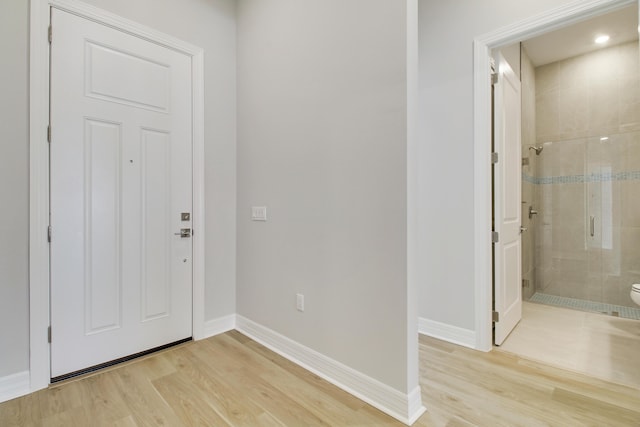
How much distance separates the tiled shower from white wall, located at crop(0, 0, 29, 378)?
14.0 ft

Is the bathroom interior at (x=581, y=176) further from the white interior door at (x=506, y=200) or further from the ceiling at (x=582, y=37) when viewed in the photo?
the white interior door at (x=506, y=200)

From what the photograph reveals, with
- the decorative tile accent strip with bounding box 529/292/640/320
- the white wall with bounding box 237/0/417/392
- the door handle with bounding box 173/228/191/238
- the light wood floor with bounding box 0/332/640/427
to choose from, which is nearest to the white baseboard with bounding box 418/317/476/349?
the light wood floor with bounding box 0/332/640/427

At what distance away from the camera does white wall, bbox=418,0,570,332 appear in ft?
7.51

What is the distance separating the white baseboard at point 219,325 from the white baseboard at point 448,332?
1671mm

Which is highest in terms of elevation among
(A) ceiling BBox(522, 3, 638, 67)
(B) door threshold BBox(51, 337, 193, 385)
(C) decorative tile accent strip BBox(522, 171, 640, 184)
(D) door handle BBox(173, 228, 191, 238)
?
(A) ceiling BBox(522, 3, 638, 67)

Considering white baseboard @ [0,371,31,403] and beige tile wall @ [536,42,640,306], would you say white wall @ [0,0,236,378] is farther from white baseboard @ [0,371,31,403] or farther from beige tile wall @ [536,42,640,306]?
beige tile wall @ [536,42,640,306]

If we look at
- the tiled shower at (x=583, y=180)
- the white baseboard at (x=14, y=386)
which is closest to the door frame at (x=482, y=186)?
the tiled shower at (x=583, y=180)

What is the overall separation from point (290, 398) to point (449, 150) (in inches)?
83.0

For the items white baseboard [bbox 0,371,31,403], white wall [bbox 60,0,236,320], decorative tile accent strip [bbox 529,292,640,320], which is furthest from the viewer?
decorative tile accent strip [bbox 529,292,640,320]

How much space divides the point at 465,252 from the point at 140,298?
2.47m

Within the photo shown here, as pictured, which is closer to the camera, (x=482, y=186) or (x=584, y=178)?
(x=482, y=186)

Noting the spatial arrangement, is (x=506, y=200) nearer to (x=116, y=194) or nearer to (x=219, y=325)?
(x=219, y=325)

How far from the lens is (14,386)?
1677mm

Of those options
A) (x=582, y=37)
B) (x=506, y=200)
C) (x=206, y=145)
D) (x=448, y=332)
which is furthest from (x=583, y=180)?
(x=206, y=145)
